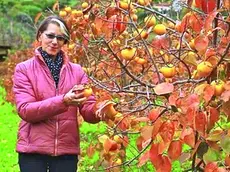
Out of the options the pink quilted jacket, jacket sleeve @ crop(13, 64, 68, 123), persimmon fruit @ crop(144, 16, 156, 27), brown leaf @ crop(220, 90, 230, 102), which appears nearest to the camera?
brown leaf @ crop(220, 90, 230, 102)

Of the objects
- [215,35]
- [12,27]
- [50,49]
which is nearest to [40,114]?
[50,49]

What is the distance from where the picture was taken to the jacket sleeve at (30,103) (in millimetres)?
3027

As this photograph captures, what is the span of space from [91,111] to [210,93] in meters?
1.32

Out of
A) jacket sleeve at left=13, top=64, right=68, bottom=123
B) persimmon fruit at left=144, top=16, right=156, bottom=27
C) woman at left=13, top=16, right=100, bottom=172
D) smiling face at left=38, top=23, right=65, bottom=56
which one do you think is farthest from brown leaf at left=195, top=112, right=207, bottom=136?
smiling face at left=38, top=23, right=65, bottom=56

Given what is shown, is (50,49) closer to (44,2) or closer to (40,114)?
(40,114)

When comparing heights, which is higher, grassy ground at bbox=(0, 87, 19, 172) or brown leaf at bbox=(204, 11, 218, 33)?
brown leaf at bbox=(204, 11, 218, 33)

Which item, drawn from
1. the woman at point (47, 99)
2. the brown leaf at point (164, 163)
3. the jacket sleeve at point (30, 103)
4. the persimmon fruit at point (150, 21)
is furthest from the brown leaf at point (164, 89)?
the woman at point (47, 99)

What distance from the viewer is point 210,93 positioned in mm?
1984

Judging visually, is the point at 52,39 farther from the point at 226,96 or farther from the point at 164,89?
the point at 226,96

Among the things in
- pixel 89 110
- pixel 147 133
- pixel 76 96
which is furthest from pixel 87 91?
pixel 147 133

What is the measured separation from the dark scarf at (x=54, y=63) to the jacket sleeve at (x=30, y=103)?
132 millimetres

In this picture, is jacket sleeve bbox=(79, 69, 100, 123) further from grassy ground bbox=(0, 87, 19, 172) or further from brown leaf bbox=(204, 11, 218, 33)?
grassy ground bbox=(0, 87, 19, 172)

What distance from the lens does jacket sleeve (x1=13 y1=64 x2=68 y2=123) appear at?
3027 millimetres

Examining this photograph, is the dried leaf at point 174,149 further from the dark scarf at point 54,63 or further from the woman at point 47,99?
the dark scarf at point 54,63
